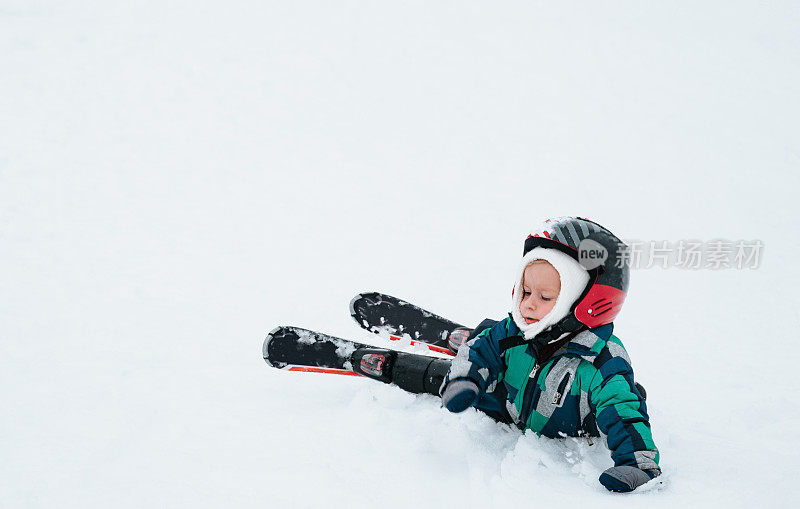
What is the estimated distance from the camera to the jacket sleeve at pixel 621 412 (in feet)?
7.89

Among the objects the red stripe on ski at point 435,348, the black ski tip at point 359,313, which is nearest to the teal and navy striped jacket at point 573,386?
the red stripe on ski at point 435,348

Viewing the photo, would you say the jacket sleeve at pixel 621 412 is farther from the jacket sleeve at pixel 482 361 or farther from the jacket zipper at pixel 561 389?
the jacket sleeve at pixel 482 361

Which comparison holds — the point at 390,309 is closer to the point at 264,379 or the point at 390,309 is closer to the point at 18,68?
the point at 264,379

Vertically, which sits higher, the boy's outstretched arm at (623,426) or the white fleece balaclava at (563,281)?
the white fleece balaclava at (563,281)

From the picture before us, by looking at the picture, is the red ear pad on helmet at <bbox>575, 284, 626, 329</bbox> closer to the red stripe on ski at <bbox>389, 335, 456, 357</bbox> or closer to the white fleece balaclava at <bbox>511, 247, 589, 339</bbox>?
the white fleece balaclava at <bbox>511, 247, 589, 339</bbox>

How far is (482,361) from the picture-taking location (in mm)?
2984

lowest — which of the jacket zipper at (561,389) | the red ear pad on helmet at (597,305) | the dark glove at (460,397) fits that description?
the dark glove at (460,397)

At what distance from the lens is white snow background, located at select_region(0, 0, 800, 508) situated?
→ 264 cm

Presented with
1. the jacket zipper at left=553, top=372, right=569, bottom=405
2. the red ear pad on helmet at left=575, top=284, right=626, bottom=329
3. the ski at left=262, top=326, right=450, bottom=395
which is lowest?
the ski at left=262, top=326, right=450, bottom=395

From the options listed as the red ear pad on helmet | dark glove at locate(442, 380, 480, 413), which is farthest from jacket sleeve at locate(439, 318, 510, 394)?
the red ear pad on helmet

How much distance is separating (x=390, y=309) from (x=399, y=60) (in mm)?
8371

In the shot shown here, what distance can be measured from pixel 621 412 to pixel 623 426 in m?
0.06

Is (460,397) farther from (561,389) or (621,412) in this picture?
(621,412)

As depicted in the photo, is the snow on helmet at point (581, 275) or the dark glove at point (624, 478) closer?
the dark glove at point (624, 478)
